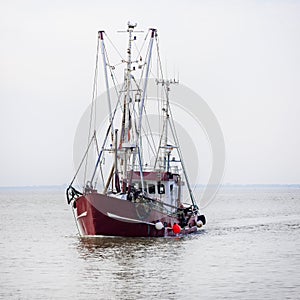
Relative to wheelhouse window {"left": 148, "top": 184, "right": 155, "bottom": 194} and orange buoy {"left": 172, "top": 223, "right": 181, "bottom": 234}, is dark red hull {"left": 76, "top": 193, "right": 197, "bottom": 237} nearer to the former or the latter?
orange buoy {"left": 172, "top": 223, "right": 181, "bottom": 234}

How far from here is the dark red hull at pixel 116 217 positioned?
1941 inches

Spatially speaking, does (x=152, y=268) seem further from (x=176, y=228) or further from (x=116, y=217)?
(x=176, y=228)

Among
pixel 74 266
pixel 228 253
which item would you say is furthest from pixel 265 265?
pixel 74 266

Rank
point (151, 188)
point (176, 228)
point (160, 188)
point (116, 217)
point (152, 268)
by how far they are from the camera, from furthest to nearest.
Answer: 1. point (160, 188)
2. point (151, 188)
3. point (176, 228)
4. point (116, 217)
5. point (152, 268)

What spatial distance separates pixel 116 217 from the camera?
1976 inches

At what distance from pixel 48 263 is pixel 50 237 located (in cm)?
2106

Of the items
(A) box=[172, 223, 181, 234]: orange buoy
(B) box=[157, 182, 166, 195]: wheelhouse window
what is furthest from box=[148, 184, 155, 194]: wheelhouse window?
(A) box=[172, 223, 181, 234]: orange buoy

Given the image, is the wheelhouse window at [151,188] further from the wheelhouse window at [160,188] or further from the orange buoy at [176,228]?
the orange buoy at [176,228]

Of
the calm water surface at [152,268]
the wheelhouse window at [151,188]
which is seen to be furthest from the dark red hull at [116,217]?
the wheelhouse window at [151,188]

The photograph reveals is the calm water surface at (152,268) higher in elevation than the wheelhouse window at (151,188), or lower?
lower

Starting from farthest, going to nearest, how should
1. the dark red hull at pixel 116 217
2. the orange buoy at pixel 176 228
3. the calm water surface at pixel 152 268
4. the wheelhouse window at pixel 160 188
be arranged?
the wheelhouse window at pixel 160 188, the orange buoy at pixel 176 228, the dark red hull at pixel 116 217, the calm water surface at pixel 152 268

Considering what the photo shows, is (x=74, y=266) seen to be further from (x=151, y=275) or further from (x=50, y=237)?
(x=50, y=237)

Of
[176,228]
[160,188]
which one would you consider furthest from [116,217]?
[160,188]

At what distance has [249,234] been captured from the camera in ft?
213
